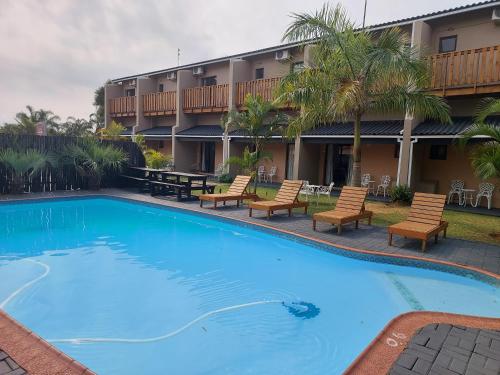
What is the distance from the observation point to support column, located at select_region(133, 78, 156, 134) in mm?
26547

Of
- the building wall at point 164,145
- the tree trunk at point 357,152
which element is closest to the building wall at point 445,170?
the tree trunk at point 357,152

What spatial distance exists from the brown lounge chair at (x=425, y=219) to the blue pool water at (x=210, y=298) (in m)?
0.99

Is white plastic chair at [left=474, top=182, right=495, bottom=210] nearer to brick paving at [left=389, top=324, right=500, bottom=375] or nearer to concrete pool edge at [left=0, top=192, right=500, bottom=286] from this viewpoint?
concrete pool edge at [left=0, top=192, right=500, bottom=286]

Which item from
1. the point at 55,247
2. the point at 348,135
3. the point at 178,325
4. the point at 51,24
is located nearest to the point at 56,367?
the point at 178,325

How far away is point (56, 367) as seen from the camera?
3.08m

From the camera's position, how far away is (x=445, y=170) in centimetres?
1502

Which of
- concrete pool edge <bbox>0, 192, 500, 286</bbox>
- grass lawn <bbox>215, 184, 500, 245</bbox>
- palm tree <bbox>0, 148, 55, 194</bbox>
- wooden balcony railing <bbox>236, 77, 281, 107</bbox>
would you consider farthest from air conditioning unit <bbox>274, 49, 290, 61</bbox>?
palm tree <bbox>0, 148, 55, 194</bbox>

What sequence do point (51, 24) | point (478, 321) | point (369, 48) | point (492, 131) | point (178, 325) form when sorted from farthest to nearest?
point (51, 24) → point (369, 48) → point (492, 131) → point (178, 325) → point (478, 321)

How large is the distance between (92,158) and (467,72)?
15.3 meters

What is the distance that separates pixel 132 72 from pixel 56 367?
2917 centimetres

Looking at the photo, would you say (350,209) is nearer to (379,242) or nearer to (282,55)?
(379,242)

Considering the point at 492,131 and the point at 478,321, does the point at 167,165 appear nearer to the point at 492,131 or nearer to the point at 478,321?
the point at 492,131

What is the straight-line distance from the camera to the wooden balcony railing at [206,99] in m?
21.1

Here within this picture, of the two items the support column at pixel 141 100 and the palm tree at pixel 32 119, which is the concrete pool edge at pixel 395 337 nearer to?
the support column at pixel 141 100
